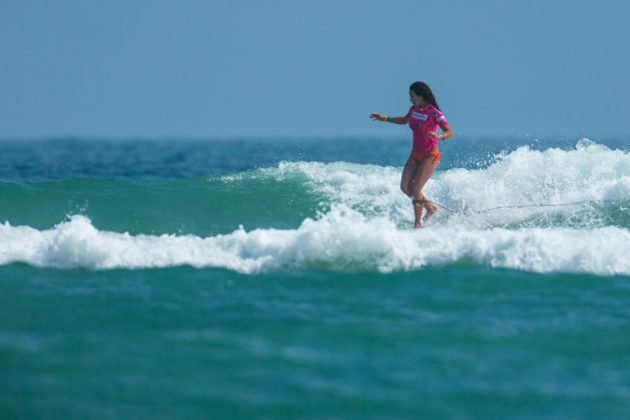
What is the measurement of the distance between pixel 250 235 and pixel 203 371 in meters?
3.53

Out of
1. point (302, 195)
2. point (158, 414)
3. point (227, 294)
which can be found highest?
point (302, 195)

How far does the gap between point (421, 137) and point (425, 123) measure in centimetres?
20

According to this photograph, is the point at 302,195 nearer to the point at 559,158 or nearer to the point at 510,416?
the point at 559,158

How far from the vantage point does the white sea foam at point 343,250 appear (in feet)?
30.8

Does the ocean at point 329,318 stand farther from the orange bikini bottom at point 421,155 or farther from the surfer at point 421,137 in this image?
the orange bikini bottom at point 421,155

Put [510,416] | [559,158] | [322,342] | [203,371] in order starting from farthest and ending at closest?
[559,158], [322,342], [203,371], [510,416]

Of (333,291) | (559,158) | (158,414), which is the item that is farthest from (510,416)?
(559,158)

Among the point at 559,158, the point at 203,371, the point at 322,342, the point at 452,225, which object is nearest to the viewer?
the point at 203,371

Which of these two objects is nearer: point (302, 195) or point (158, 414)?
point (158, 414)

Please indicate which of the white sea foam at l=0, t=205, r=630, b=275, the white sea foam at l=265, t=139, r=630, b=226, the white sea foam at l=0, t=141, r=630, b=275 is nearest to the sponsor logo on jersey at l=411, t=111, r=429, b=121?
the white sea foam at l=0, t=141, r=630, b=275

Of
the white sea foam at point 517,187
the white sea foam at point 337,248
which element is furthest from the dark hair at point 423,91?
the white sea foam at point 517,187

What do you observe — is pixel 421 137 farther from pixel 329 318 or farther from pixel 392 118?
pixel 329 318

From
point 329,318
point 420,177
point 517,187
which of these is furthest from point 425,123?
point 329,318

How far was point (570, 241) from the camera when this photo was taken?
9.70 m
